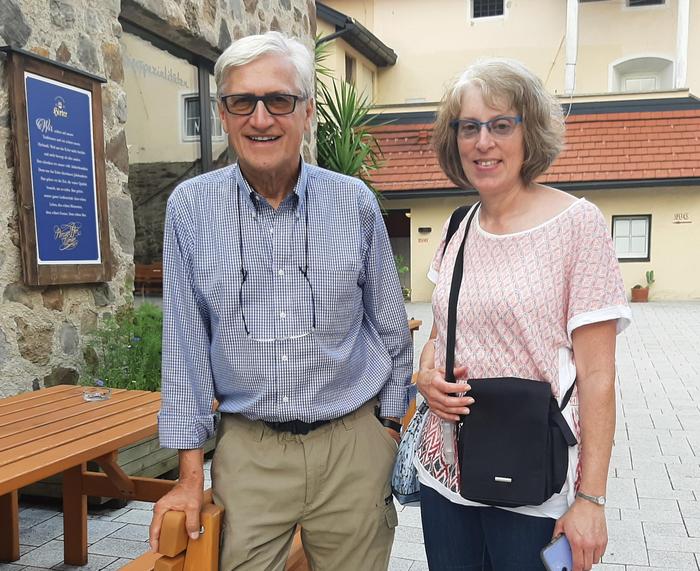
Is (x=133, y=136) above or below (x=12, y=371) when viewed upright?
above

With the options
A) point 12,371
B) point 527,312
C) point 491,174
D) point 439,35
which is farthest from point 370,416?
point 439,35

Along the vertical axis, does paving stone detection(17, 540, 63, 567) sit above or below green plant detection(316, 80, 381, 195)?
below

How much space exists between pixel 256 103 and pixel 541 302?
0.86 meters

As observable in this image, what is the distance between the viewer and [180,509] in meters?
1.70

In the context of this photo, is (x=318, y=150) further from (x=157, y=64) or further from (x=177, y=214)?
(x=177, y=214)

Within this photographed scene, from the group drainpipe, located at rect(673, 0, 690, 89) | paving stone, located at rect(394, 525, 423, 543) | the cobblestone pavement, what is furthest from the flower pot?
paving stone, located at rect(394, 525, 423, 543)

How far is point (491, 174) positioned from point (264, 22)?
549 centimetres

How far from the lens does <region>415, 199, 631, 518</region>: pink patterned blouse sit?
150 centimetres

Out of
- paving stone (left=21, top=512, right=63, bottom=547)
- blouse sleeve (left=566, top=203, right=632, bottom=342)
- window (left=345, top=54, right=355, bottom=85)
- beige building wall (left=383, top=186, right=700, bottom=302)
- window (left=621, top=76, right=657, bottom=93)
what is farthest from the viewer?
window (left=621, top=76, right=657, bottom=93)

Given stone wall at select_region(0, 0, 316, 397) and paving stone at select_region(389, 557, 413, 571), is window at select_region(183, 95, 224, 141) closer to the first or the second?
stone wall at select_region(0, 0, 316, 397)

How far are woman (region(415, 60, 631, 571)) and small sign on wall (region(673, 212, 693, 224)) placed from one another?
50.5ft

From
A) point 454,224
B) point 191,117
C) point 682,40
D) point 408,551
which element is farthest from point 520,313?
point 682,40

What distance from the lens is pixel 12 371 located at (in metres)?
3.53

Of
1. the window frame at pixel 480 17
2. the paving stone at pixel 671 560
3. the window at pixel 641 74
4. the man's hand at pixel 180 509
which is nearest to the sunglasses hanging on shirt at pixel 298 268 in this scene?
the man's hand at pixel 180 509
